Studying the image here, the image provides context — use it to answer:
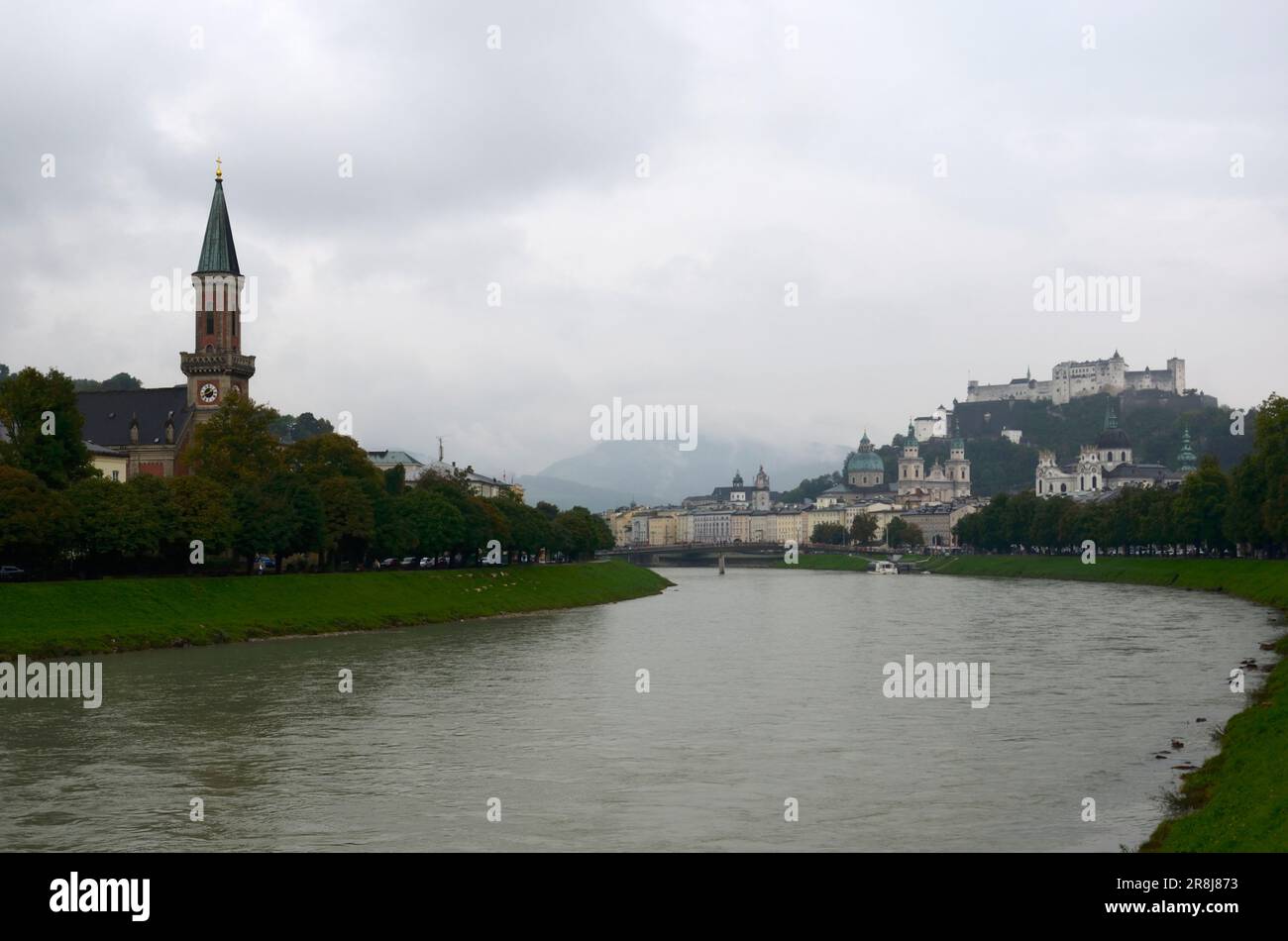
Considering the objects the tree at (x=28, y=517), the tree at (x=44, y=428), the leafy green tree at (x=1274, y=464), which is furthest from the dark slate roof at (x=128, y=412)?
the leafy green tree at (x=1274, y=464)

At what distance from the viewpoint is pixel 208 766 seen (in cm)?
2800

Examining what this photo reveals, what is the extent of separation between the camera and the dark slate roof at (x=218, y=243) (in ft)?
324

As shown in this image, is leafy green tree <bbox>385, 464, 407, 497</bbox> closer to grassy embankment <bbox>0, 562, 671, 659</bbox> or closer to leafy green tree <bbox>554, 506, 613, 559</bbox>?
leafy green tree <bbox>554, 506, 613, 559</bbox>

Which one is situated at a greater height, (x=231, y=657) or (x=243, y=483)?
(x=243, y=483)

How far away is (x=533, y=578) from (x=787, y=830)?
241ft

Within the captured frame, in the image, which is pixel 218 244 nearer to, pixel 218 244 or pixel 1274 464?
pixel 218 244

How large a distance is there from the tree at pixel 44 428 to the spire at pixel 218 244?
103 feet

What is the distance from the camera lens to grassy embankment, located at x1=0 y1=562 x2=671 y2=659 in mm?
51156

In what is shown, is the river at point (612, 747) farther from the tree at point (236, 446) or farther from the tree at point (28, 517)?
the tree at point (236, 446)

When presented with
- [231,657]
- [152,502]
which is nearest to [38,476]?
[152,502]

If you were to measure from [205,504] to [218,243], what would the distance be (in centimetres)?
3837

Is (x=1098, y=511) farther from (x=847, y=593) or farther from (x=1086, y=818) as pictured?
(x=1086, y=818)

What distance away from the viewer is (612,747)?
30438 millimetres

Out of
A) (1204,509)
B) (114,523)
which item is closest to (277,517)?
(114,523)
